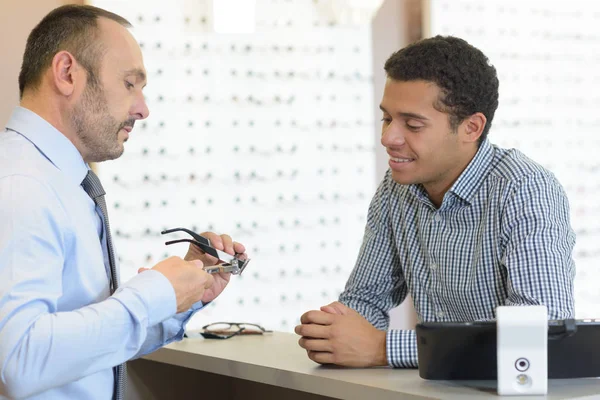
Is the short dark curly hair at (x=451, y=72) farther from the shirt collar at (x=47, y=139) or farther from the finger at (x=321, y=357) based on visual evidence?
the shirt collar at (x=47, y=139)

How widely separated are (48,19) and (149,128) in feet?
3.21

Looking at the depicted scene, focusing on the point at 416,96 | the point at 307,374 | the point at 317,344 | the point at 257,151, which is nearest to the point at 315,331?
the point at 317,344

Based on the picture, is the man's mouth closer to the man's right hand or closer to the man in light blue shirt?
the man in light blue shirt

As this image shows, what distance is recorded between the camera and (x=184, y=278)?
4.86 feet

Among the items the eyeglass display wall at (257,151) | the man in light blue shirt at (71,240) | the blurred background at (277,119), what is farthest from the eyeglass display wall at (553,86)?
the man in light blue shirt at (71,240)

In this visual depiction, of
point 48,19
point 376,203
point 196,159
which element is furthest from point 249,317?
point 48,19

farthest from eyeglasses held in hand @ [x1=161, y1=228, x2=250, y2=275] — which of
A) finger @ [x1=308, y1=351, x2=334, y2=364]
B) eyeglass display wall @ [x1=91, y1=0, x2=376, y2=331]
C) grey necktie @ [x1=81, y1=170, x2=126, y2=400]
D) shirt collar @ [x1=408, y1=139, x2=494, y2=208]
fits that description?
eyeglass display wall @ [x1=91, y1=0, x2=376, y2=331]

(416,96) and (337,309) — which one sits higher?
(416,96)

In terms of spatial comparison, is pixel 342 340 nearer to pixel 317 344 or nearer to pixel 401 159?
pixel 317 344

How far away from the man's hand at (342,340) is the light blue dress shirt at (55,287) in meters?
0.41

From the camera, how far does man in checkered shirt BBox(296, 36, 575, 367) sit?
1.73 m

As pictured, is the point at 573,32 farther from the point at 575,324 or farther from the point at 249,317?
the point at 575,324

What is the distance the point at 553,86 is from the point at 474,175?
1.67m

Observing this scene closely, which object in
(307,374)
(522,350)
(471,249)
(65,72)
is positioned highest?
(65,72)
